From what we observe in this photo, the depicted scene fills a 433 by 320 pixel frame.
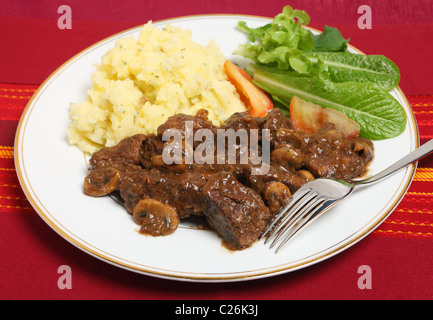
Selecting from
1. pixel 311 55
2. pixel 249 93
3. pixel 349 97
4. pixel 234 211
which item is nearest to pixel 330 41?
pixel 311 55

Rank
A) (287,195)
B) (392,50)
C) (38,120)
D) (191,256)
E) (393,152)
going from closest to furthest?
1. (191,256)
2. (287,195)
3. (393,152)
4. (38,120)
5. (392,50)

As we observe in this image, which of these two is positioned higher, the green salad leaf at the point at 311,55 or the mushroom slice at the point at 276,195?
the green salad leaf at the point at 311,55

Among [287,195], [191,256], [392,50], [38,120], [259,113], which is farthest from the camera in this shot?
[392,50]

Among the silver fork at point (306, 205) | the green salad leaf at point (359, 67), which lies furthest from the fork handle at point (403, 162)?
the green salad leaf at point (359, 67)

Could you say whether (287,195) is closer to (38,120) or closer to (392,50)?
(38,120)

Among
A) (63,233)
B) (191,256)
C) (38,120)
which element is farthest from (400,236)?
(38,120)

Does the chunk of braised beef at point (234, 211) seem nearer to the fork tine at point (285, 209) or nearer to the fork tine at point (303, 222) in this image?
the fork tine at point (285, 209)

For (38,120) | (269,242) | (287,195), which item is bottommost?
(269,242)
